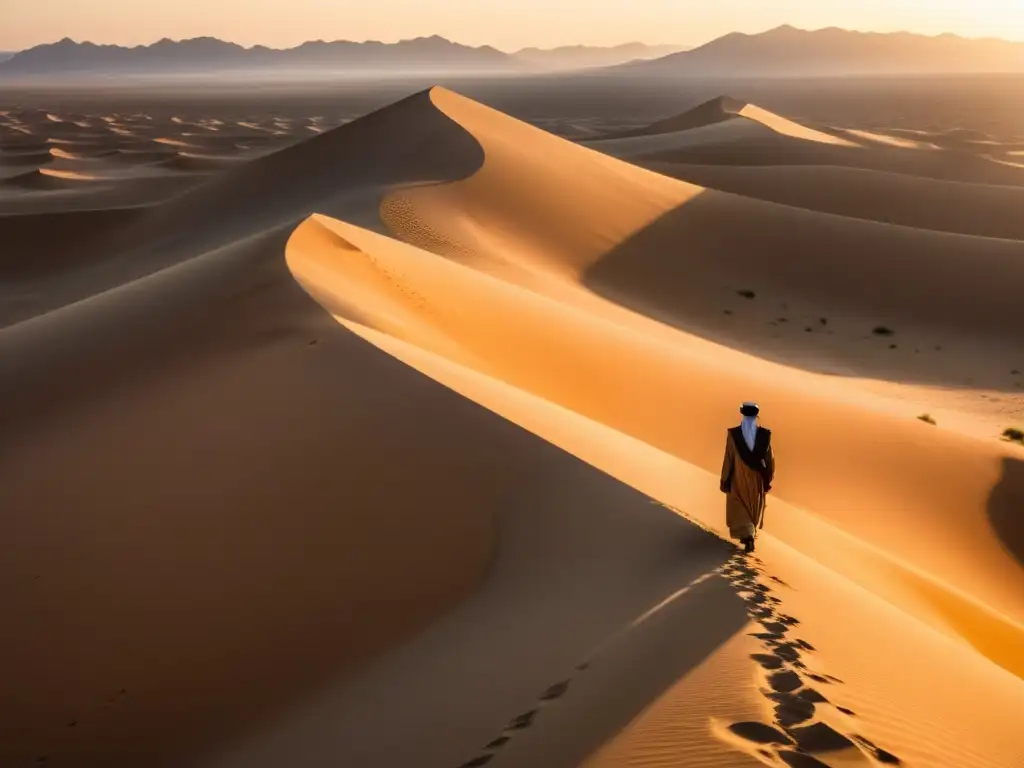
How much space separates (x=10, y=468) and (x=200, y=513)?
215 centimetres

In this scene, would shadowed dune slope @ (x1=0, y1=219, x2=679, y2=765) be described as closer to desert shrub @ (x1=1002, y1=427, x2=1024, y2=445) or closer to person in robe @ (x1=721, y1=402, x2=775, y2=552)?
person in robe @ (x1=721, y1=402, x2=775, y2=552)

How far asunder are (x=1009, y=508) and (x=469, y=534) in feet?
20.7

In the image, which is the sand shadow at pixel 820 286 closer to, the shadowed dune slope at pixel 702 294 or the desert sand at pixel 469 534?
the shadowed dune slope at pixel 702 294

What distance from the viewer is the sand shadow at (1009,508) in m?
8.97

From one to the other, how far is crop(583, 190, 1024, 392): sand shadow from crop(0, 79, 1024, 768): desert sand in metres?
0.32

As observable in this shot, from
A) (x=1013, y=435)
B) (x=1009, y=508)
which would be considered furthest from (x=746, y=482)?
(x=1013, y=435)

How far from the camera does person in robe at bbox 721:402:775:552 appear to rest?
215 inches

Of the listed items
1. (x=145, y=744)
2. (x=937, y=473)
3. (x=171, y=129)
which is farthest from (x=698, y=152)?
(x=171, y=129)

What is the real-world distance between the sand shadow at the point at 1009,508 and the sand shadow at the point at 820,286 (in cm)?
537

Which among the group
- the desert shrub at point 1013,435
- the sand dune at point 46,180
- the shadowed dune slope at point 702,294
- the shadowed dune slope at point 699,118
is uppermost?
the shadowed dune slope at point 699,118

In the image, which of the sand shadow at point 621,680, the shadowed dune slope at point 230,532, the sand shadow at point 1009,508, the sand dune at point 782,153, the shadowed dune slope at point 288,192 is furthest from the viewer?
the sand dune at point 782,153

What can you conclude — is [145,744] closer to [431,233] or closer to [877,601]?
[877,601]

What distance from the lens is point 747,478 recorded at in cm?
554

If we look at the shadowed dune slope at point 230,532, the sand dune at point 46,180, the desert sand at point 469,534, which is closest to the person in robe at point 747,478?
the desert sand at point 469,534
